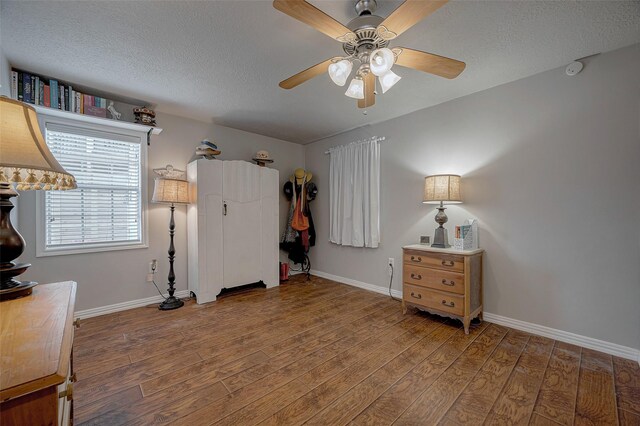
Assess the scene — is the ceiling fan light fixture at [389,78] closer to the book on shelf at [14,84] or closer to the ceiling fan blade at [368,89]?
the ceiling fan blade at [368,89]

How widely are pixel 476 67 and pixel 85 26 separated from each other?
3.00m

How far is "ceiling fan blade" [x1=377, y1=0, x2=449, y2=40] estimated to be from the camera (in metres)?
1.16

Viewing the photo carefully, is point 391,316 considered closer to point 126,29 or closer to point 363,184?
point 363,184

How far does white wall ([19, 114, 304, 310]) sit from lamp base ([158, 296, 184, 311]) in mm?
281

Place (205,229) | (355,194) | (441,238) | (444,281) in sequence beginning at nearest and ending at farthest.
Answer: (444,281) → (441,238) → (205,229) → (355,194)

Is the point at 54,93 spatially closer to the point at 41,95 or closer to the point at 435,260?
the point at 41,95

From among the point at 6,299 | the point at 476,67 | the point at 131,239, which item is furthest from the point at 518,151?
the point at 131,239

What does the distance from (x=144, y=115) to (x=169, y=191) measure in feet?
3.07

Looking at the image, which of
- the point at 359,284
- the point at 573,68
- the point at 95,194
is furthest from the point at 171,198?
the point at 573,68

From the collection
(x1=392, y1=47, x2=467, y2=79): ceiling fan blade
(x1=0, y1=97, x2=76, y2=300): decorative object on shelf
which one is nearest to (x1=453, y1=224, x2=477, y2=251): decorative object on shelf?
(x1=392, y1=47, x2=467, y2=79): ceiling fan blade

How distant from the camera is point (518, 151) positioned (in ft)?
8.00

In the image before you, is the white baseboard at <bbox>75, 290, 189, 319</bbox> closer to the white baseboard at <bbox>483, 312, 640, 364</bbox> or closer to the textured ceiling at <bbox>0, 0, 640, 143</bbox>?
the textured ceiling at <bbox>0, 0, 640, 143</bbox>

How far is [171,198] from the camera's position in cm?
288

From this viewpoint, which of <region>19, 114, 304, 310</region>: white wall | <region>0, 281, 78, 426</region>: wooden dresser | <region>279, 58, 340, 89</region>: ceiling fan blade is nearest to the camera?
<region>0, 281, 78, 426</region>: wooden dresser
